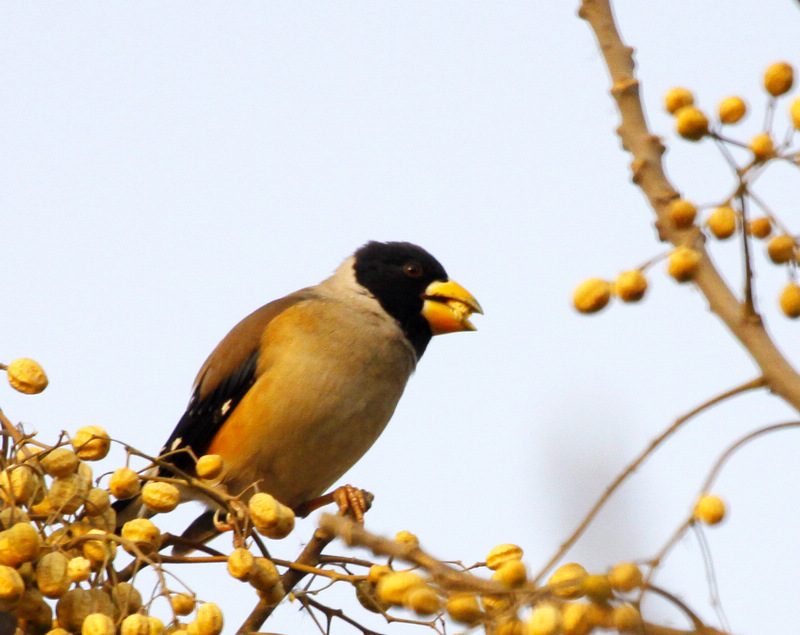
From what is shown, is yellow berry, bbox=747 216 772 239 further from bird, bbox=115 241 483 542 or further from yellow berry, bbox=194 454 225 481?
bird, bbox=115 241 483 542

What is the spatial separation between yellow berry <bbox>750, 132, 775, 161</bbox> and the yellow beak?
145 inches

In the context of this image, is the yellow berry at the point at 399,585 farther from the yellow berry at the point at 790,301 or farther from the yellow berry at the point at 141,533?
the yellow berry at the point at 141,533

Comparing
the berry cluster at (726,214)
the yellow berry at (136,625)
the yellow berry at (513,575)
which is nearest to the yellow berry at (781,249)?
the berry cluster at (726,214)

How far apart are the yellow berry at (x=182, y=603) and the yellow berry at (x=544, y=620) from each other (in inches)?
36.5

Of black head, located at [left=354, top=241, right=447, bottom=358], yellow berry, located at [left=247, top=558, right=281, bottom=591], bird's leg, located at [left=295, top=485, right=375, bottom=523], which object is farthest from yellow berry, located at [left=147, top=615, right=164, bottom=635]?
black head, located at [left=354, top=241, right=447, bottom=358]

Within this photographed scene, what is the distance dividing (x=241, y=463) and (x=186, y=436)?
0.40 metres

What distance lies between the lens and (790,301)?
1.32 m

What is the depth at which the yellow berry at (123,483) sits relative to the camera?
2152mm

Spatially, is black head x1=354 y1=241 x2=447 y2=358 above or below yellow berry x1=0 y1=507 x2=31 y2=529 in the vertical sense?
below

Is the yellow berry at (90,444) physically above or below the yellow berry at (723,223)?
below

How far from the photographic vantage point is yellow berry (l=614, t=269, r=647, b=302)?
52.2 inches

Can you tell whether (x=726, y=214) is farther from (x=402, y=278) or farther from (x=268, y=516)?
(x=402, y=278)

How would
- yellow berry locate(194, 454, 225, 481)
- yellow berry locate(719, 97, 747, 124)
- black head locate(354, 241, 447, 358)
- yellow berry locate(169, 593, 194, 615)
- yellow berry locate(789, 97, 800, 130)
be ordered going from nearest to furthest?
yellow berry locate(789, 97, 800, 130) → yellow berry locate(719, 97, 747, 124) → yellow berry locate(169, 593, 194, 615) → yellow berry locate(194, 454, 225, 481) → black head locate(354, 241, 447, 358)

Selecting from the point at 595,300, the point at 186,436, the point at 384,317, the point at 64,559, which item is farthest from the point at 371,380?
the point at 595,300
